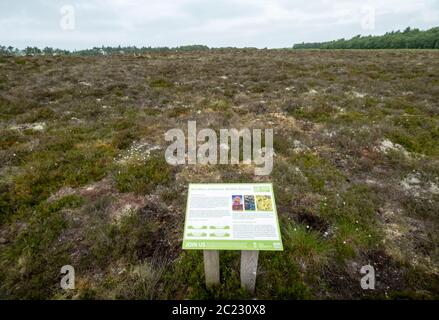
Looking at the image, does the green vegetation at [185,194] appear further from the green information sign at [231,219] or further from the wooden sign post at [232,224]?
the green information sign at [231,219]

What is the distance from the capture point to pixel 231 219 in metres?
3.53

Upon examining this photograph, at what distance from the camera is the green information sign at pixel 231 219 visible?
328cm

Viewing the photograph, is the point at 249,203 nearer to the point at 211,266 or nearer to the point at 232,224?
the point at 232,224

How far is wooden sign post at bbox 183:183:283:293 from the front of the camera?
129 inches

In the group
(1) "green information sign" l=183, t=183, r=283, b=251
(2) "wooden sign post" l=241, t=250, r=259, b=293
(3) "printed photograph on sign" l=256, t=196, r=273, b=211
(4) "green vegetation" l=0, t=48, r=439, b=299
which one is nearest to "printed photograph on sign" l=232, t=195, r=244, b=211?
(1) "green information sign" l=183, t=183, r=283, b=251

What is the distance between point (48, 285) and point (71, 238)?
1038mm

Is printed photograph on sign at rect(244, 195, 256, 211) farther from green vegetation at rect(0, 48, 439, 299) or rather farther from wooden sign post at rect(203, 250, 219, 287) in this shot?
green vegetation at rect(0, 48, 439, 299)

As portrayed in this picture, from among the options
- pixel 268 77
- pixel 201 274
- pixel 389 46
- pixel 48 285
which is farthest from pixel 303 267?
pixel 389 46

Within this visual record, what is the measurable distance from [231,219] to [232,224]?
8 centimetres

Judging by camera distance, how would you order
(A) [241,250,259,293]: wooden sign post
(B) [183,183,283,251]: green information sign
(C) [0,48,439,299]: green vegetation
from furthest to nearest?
(C) [0,48,439,299]: green vegetation → (A) [241,250,259,293]: wooden sign post → (B) [183,183,283,251]: green information sign

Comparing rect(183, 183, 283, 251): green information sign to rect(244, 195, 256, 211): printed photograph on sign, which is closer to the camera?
rect(183, 183, 283, 251): green information sign

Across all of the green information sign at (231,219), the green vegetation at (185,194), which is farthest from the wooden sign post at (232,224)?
the green vegetation at (185,194)

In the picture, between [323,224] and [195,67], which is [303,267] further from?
[195,67]

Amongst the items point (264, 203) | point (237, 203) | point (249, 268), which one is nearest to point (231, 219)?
point (237, 203)
